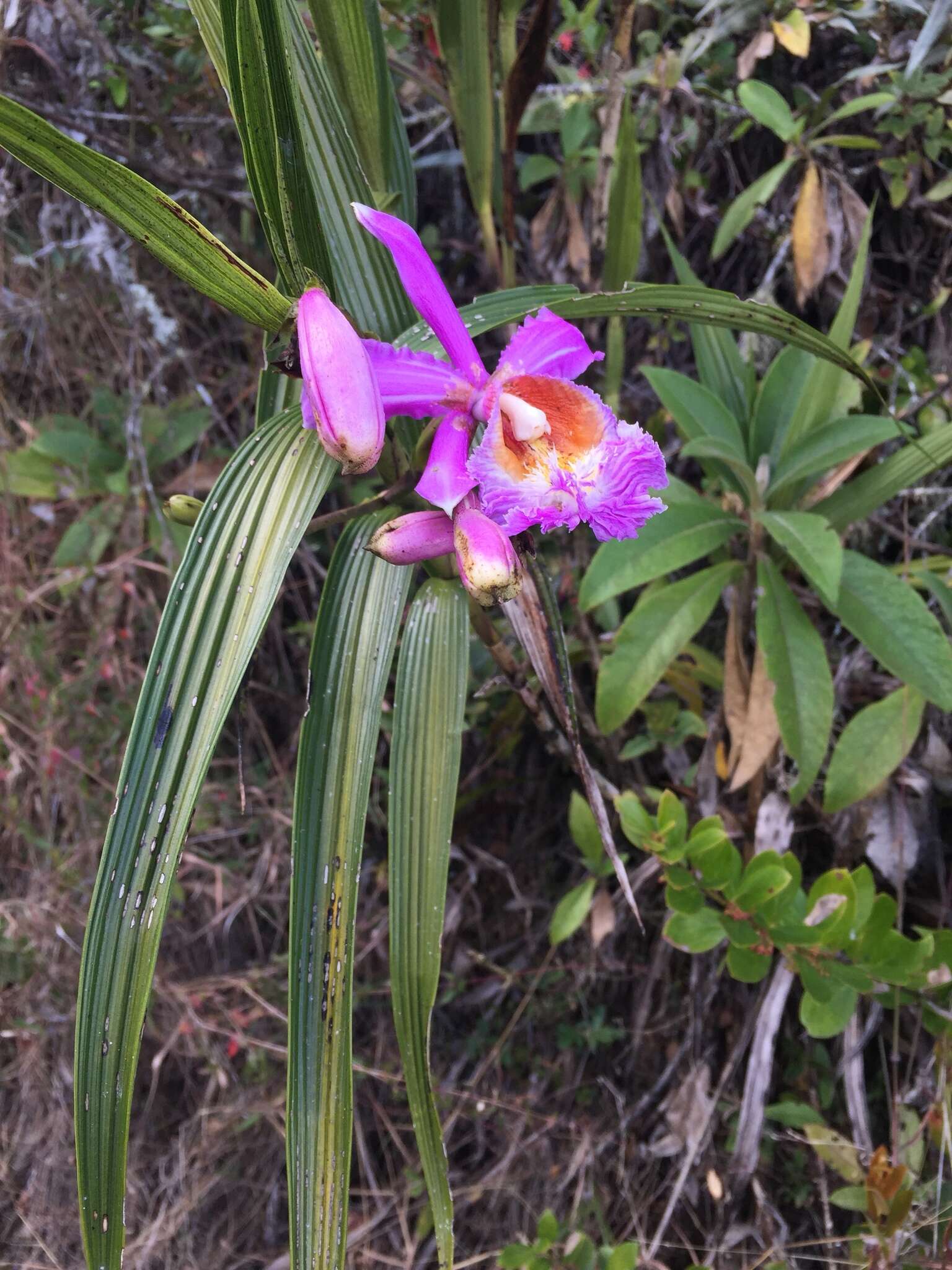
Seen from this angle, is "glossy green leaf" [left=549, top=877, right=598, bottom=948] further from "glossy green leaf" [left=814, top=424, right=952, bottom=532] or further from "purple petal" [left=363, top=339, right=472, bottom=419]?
"purple petal" [left=363, top=339, right=472, bottom=419]

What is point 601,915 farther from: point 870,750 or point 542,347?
point 542,347

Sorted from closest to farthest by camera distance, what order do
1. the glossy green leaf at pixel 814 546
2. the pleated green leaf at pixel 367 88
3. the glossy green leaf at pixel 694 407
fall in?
1. the pleated green leaf at pixel 367 88
2. the glossy green leaf at pixel 814 546
3. the glossy green leaf at pixel 694 407

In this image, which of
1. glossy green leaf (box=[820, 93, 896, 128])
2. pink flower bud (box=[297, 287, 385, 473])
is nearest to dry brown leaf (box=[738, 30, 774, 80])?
glossy green leaf (box=[820, 93, 896, 128])

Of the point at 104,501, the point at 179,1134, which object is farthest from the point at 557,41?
the point at 179,1134

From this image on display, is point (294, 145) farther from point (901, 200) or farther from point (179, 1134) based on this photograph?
point (179, 1134)

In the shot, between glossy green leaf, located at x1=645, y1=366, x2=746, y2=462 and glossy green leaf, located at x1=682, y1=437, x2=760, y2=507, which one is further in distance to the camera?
glossy green leaf, located at x1=645, y1=366, x2=746, y2=462

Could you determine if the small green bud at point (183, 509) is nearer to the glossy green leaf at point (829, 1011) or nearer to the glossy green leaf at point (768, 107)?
the glossy green leaf at point (829, 1011)

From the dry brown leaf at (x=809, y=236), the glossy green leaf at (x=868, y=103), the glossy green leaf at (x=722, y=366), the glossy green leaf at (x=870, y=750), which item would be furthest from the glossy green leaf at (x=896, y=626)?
the glossy green leaf at (x=868, y=103)
